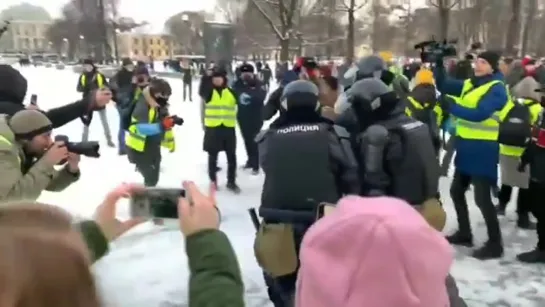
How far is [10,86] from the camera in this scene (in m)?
4.89

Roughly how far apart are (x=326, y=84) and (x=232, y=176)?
2.18 meters

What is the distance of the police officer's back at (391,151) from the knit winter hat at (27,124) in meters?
→ 2.08

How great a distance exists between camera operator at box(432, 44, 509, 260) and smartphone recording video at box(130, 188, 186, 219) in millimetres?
4475

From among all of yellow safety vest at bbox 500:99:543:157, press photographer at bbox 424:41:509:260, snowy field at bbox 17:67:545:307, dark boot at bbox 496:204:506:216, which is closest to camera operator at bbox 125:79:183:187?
snowy field at bbox 17:67:545:307

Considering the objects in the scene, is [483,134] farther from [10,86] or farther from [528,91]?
[10,86]

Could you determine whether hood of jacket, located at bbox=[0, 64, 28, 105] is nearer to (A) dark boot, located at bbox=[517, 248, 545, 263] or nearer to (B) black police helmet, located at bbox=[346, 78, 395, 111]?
(B) black police helmet, located at bbox=[346, 78, 395, 111]

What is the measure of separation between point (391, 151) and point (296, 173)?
680mm

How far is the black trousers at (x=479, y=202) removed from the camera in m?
6.21

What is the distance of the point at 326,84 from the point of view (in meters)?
7.82

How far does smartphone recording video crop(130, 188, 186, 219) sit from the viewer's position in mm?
2188

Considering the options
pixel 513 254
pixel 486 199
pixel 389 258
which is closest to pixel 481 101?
pixel 486 199

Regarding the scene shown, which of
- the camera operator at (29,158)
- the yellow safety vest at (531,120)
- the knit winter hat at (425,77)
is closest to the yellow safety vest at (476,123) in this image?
the yellow safety vest at (531,120)

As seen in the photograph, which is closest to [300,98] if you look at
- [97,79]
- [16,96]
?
[16,96]

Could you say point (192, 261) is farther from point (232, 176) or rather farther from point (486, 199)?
point (232, 176)
